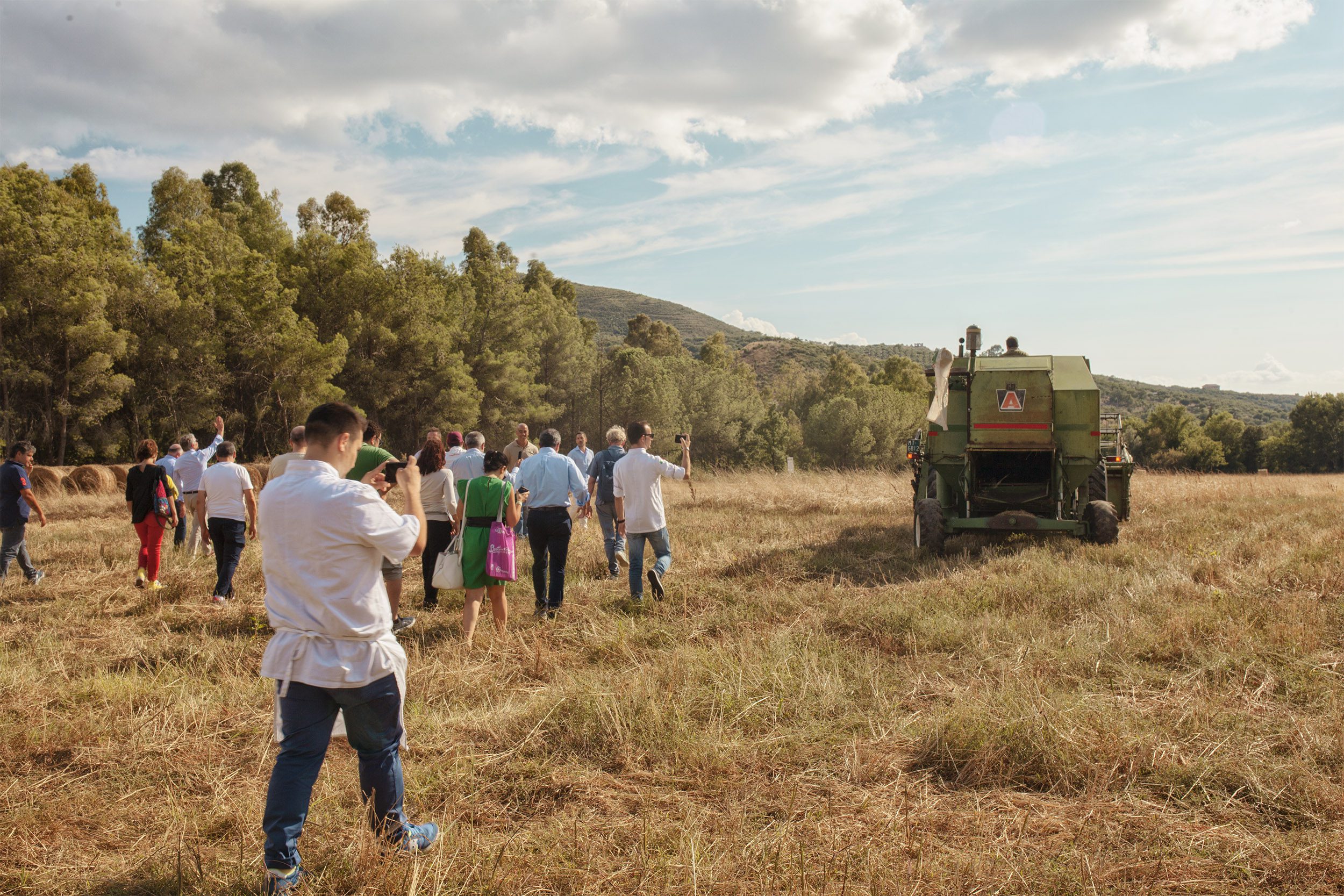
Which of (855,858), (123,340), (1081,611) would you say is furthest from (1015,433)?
(123,340)

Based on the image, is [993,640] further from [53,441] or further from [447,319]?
[447,319]

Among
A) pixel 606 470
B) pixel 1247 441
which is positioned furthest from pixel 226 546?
pixel 1247 441

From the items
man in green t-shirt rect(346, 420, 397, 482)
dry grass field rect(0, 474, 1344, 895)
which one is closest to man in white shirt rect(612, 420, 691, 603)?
dry grass field rect(0, 474, 1344, 895)

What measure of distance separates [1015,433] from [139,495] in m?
9.86

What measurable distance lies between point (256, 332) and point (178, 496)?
18401 mm

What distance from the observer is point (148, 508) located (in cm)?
830

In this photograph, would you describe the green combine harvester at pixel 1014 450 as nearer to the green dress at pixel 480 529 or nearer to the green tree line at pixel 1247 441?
the green dress at pixel 480 529

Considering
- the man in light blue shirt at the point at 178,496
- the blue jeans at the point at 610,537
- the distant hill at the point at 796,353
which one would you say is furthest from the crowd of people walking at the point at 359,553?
the distant hill at the point at 796,353

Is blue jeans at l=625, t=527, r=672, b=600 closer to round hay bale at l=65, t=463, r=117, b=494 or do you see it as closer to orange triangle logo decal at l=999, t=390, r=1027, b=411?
orange triangle logo decal at l=999, t=390, r=1027, b=411

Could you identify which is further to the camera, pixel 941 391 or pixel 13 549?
pixel 941 391

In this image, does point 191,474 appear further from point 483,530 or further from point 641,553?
point 641,553

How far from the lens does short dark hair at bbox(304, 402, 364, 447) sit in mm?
2971

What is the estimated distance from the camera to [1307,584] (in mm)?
7445

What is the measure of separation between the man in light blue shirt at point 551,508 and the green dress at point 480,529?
667 mm
